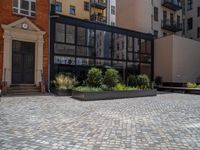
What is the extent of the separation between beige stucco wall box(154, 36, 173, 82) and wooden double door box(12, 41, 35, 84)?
48.4 ft

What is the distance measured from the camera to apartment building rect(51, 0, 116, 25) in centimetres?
3516

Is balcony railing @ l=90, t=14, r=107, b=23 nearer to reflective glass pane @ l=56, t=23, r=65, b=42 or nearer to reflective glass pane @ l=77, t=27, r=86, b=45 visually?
reflective glass pane @ l=77, t=27, r=86, b=45

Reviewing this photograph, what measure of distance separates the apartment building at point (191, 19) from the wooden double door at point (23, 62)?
88.9ft

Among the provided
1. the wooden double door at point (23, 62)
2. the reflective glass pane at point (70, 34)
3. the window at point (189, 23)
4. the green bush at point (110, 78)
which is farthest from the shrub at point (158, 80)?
the window at point (189, 23)

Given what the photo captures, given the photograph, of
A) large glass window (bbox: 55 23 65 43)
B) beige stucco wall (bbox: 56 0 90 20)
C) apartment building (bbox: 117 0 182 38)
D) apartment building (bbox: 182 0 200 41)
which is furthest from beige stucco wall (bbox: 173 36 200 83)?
beige stucco wall (bbox: 56 0 90 20)

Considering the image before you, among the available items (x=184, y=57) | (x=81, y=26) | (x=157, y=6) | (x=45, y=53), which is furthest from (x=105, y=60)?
(x=157, y=6)

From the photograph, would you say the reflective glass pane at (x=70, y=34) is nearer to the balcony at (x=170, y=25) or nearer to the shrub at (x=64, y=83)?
the shrub at (x=64, y=83)

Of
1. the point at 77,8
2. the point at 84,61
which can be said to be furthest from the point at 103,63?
the point at 77,8

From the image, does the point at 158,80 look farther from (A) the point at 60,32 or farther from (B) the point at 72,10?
(B) the point at 72,10

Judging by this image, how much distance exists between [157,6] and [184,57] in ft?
→ 29.0

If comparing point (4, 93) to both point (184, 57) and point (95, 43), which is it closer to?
point (95, 43)

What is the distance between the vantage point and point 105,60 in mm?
24156

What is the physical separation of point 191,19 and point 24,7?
28648mm

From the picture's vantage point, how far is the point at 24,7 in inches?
759
